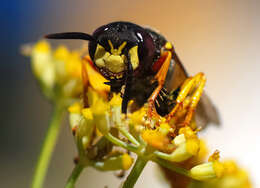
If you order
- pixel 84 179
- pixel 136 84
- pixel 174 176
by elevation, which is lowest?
pixel 84 179

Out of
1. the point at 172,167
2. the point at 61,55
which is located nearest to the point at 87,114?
the point at 172,167

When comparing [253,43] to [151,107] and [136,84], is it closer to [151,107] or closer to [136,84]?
[136,84]

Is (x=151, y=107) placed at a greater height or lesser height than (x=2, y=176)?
greater

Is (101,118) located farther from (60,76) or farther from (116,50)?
(60,76)

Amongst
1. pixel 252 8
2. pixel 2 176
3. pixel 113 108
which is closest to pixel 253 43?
pixel 252 8

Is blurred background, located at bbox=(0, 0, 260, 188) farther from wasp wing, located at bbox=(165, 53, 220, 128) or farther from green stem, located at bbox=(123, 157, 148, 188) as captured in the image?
green stem, located at bbox=(123, 157, 148, 188)

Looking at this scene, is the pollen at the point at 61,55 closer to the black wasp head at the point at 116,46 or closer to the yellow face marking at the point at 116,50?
the black wasp head at the point at 116,46

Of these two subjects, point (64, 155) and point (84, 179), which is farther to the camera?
point (64, 155)

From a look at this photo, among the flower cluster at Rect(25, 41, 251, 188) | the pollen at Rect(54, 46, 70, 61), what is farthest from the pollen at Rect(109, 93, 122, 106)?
the pollen at Rect(54, 46, 70, 61)
